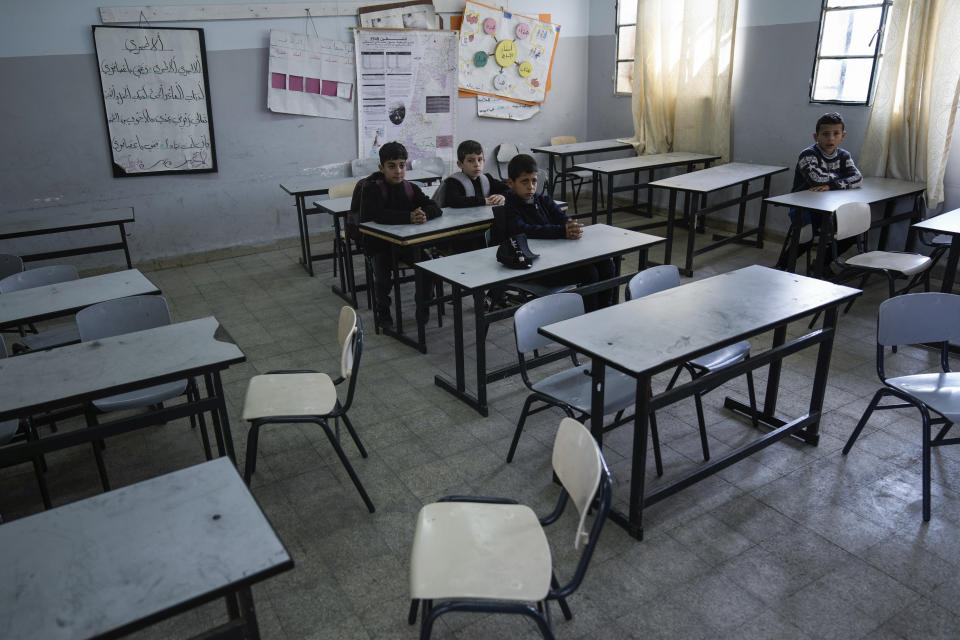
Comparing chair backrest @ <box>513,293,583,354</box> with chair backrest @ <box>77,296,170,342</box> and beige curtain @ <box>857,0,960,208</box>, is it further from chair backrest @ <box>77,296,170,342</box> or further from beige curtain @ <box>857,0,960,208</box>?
beige curtain @ <box>857,0,960,208</box>

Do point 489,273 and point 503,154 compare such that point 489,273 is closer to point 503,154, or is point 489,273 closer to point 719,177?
point 719,177

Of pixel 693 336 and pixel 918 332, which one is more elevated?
pixel 693 336

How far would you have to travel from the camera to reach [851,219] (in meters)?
4.39

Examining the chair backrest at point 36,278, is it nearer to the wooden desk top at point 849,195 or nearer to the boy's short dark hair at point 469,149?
the boy's short dark hair at point 469,149

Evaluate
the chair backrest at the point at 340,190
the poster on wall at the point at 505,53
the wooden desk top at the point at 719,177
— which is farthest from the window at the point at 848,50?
the chair backrest at the point at 340,190

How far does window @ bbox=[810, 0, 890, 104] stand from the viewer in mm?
5270

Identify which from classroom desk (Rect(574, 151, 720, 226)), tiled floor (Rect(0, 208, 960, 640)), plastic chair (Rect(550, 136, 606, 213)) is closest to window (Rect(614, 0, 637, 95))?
plastic chair (Rect(550, 136, 606, 213))

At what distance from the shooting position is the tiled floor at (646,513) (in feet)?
7.12

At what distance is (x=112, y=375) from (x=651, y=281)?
7.34 feet

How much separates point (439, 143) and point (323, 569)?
5.45m

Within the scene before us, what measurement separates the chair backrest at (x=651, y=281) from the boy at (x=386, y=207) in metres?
1.67

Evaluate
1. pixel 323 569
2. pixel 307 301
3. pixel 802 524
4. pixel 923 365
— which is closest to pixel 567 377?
pixel 802 524

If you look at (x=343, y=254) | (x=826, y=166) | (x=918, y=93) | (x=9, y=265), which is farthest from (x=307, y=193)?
(x=918, y=93)

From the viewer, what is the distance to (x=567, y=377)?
9.49ft
